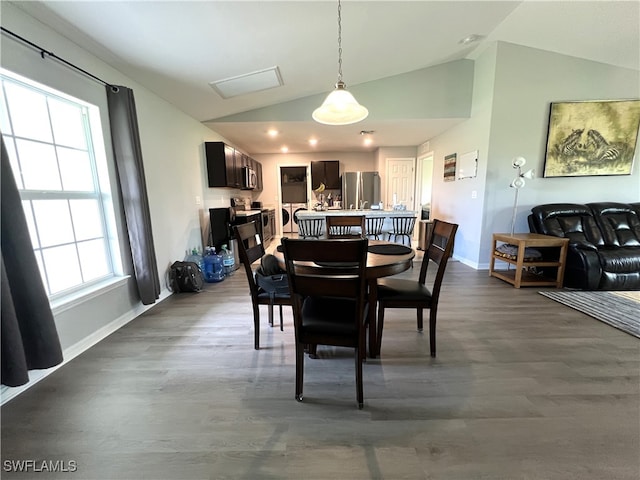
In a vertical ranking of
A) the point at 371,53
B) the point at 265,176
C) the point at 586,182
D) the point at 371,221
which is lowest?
the point at 371,221

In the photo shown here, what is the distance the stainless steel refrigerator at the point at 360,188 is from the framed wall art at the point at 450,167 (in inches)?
77.7

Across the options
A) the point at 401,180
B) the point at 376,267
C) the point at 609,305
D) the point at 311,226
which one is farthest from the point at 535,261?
the point at 401,180

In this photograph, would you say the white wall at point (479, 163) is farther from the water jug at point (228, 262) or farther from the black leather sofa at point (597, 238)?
the water jug at point (228, 262)

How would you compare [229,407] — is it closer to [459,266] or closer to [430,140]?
[459,266]

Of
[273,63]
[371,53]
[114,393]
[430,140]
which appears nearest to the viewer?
[114,393]

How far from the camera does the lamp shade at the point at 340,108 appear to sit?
6.56ft

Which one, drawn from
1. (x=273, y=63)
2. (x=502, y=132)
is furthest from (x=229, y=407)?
(x=502, y=132)

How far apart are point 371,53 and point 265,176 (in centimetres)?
476

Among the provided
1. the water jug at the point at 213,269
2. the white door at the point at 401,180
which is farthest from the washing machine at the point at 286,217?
the water jug at the point at 213,269

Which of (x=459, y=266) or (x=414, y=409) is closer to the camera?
(x=414, y=409)

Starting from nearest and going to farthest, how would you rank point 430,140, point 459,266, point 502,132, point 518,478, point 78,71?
point 518,478, point 78,71, point 502,132, point 459,266, point 430,140

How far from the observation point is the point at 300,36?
252 cm

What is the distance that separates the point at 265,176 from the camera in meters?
7.38

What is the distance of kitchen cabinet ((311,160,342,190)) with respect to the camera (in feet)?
23.5
